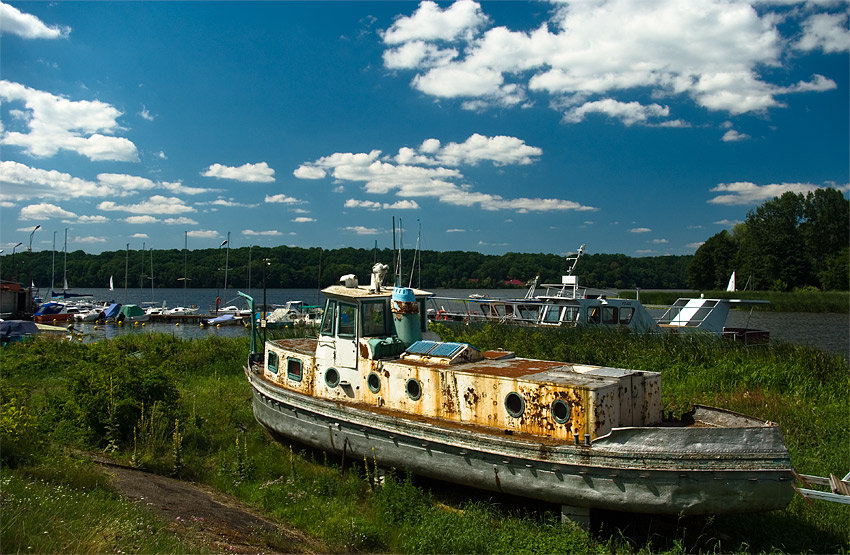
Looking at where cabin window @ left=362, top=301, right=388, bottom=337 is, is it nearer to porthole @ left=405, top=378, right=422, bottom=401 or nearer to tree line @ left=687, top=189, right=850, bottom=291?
porthole @ left=405, top=378, right=422, bottom=401

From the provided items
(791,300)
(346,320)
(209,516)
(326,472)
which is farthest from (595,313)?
(791,300)

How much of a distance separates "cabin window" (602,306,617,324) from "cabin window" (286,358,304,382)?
19.1 meters

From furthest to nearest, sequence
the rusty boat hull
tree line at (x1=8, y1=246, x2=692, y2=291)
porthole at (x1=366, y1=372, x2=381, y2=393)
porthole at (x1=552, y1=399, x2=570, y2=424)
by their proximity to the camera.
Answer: tree line at (x1=8, y1=246, x2=692, y2=291) < porthole at (x1=366, y1=372, x2=381, y2=393) < porthole at (x1=552, y1=399, x2=570, y2=424) < the rusty boat hull

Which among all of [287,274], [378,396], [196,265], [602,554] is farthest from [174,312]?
[196,265]

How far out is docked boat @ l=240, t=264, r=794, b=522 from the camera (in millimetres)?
6617

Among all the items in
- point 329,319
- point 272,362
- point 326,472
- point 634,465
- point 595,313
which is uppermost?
point 329,319

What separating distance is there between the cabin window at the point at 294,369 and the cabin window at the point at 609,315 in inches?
752

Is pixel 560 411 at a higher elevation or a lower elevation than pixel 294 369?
higher

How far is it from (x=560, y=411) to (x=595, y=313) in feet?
67.0

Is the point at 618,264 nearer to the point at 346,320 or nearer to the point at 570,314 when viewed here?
the point at 570,314

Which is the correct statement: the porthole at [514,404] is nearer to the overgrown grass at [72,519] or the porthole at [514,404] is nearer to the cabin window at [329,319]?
the cabin window at [329,319]

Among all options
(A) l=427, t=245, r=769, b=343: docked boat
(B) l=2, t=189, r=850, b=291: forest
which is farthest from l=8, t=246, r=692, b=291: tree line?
(A) l=427, t=245, r=769, b=343: docked boat

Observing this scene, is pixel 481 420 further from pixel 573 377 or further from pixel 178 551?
pixel 178 551

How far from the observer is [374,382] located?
9.66m
